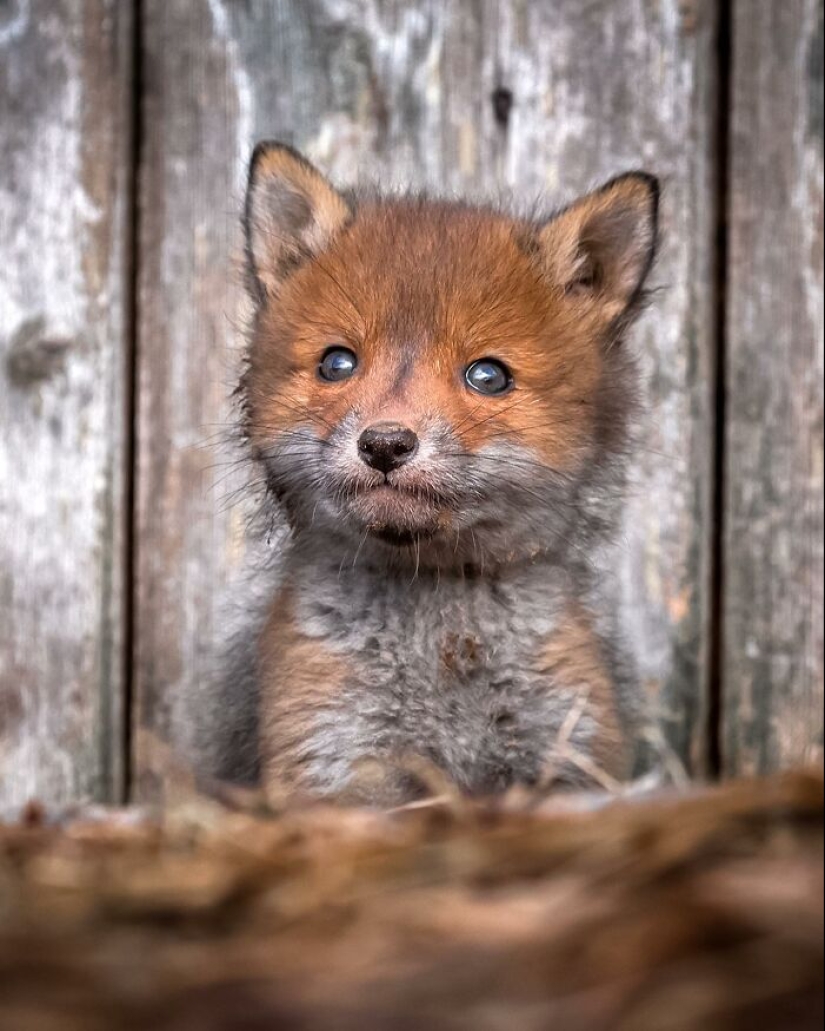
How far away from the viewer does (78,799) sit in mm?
3580

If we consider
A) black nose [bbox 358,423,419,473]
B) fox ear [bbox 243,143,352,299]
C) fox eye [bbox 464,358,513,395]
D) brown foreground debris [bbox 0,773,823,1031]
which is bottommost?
brown foreground debris [bbox 0,773,823,1031]

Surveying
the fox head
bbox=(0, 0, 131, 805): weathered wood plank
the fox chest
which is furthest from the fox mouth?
bbox=(0, 0, 131, 805): weathered wood plank

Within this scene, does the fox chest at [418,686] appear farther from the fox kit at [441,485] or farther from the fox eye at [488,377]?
the fox eye at [488,377]

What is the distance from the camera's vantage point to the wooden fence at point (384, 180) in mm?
3559

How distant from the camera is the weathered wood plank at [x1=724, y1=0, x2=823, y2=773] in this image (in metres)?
3.54

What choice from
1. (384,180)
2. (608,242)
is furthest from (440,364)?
Answer: (384,180)

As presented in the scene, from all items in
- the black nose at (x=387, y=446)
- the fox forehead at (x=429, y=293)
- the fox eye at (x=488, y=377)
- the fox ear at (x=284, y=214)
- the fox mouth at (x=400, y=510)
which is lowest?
the fox mouth at (x=400, y=510)

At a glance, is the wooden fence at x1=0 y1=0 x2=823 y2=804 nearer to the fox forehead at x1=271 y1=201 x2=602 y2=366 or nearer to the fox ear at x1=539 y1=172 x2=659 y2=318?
the fox ear at x1=539 y1=172 x2=659 y2=318

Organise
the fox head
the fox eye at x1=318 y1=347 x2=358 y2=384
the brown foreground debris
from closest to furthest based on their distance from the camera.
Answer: the brown foreground debris
the fox head
the fox eye at x1=318 y1=347 x2=358 y2=384

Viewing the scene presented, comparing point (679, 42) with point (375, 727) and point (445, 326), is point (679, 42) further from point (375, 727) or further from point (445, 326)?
point (375, 727)

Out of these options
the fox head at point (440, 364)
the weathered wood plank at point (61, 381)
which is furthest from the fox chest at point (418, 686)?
the weathered wood plank at point (61, 381)

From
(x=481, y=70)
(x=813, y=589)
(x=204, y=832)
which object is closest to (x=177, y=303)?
(x=481, y=70)

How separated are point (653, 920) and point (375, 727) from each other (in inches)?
59.9

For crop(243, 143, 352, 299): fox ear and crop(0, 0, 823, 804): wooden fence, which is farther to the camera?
crop(0, 0, 823, 804): wooden fence
